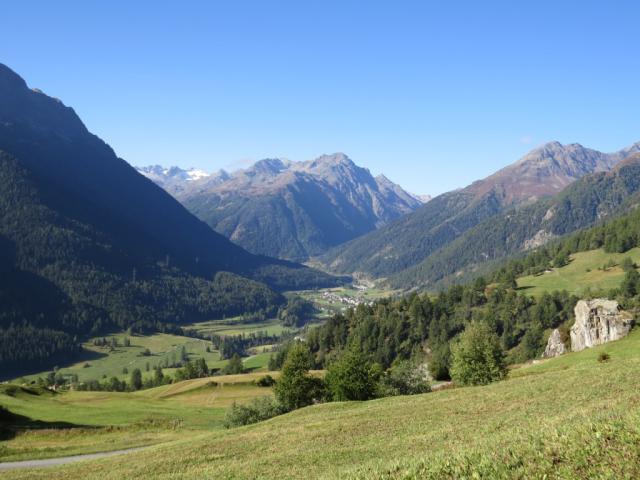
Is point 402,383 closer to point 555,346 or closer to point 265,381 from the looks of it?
point 265,381

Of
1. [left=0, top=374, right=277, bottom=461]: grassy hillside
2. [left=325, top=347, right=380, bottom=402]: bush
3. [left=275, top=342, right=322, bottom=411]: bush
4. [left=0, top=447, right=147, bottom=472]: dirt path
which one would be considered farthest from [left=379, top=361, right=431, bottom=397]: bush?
[left=0, top=447, right=147, bottom=472]: dirt path

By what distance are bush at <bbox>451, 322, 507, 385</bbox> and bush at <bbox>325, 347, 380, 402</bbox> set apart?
46.0 ft

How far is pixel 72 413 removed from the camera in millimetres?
86938

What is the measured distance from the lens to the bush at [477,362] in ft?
245

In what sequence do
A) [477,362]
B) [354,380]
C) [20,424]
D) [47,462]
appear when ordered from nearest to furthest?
1. [47,462]
2. [20,424]
3. [477,362]
4. [354,380]

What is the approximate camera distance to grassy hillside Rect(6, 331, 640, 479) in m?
13.8

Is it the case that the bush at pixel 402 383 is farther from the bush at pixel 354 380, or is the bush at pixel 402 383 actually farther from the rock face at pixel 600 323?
the rock face at pixel 600 323

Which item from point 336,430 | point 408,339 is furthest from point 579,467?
point 408,339

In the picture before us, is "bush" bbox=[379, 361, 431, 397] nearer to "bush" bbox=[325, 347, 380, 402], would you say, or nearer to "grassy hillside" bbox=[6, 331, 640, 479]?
"bush" bbox=[325, 347, 380, 402]

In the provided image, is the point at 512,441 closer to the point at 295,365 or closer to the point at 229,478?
the point at 229,478

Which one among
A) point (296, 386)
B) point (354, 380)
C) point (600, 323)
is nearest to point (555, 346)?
point (600, 323)

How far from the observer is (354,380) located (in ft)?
258

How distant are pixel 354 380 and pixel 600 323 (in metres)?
65.0

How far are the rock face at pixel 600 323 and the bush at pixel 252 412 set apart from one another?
6914cm
